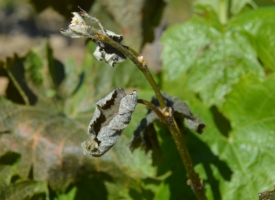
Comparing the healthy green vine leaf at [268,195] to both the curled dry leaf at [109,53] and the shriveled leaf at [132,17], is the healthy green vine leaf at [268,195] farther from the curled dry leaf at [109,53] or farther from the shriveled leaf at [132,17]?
the shriveled leaf at [132,17]

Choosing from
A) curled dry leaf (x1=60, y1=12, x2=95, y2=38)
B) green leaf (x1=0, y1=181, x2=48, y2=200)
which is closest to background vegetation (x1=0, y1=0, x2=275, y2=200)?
green leaf (x1=0, y1=181, x2=48, y2=200)

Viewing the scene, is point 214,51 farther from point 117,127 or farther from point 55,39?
point 55,39

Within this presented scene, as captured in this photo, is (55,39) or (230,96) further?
(55,39)

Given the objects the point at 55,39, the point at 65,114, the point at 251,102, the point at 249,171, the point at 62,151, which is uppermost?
the point at 55,39

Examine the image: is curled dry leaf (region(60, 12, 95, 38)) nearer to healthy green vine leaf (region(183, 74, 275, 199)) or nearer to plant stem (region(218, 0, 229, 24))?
healthy green vine leaf (region(183, 74, 275, 199))

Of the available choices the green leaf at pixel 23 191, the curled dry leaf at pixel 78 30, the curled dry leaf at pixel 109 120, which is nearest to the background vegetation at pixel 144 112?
the green leaf at pixel 23 191

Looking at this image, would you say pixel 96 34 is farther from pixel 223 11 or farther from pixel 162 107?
pixel 223 11

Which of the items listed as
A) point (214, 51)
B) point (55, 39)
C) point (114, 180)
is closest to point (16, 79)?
point (114, 180)

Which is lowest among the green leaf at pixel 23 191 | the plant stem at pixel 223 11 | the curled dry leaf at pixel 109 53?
the curled dry leaf at pixel 109 53
